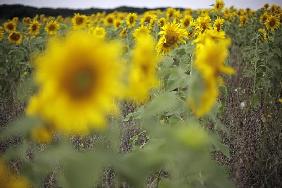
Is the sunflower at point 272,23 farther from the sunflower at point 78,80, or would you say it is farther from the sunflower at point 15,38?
the sunflower at point 78,80

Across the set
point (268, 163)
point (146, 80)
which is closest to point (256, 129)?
point (268, 163)

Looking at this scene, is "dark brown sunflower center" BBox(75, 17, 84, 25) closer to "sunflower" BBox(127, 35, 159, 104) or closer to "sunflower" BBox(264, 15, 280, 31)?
"sunflower" BBox(264, 15, 280, 31)

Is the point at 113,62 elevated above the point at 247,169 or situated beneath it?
elevated above

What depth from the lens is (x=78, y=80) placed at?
0.97m

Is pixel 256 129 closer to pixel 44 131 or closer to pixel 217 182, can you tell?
pixel 217 182

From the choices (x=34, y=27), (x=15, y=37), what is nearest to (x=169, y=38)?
(x=15, y=37)

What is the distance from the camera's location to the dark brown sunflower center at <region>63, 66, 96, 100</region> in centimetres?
95

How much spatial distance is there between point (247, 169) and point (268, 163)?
0.24m

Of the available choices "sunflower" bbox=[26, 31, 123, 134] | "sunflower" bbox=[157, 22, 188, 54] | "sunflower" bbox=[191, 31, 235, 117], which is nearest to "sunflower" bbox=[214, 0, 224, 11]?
"sunflower" bbox=[157, 22, 188, 54]

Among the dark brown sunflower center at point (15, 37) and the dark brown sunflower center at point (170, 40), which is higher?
the dark brown sunflower center at point (170, 40)

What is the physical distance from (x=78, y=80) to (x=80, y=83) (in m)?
0.01

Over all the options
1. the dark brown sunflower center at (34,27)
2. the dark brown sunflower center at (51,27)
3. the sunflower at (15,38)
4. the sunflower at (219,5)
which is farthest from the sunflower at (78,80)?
the dark brown sunflower center at (34,27)

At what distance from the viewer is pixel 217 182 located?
121 centimetres

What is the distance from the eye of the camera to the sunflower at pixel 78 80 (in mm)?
897
